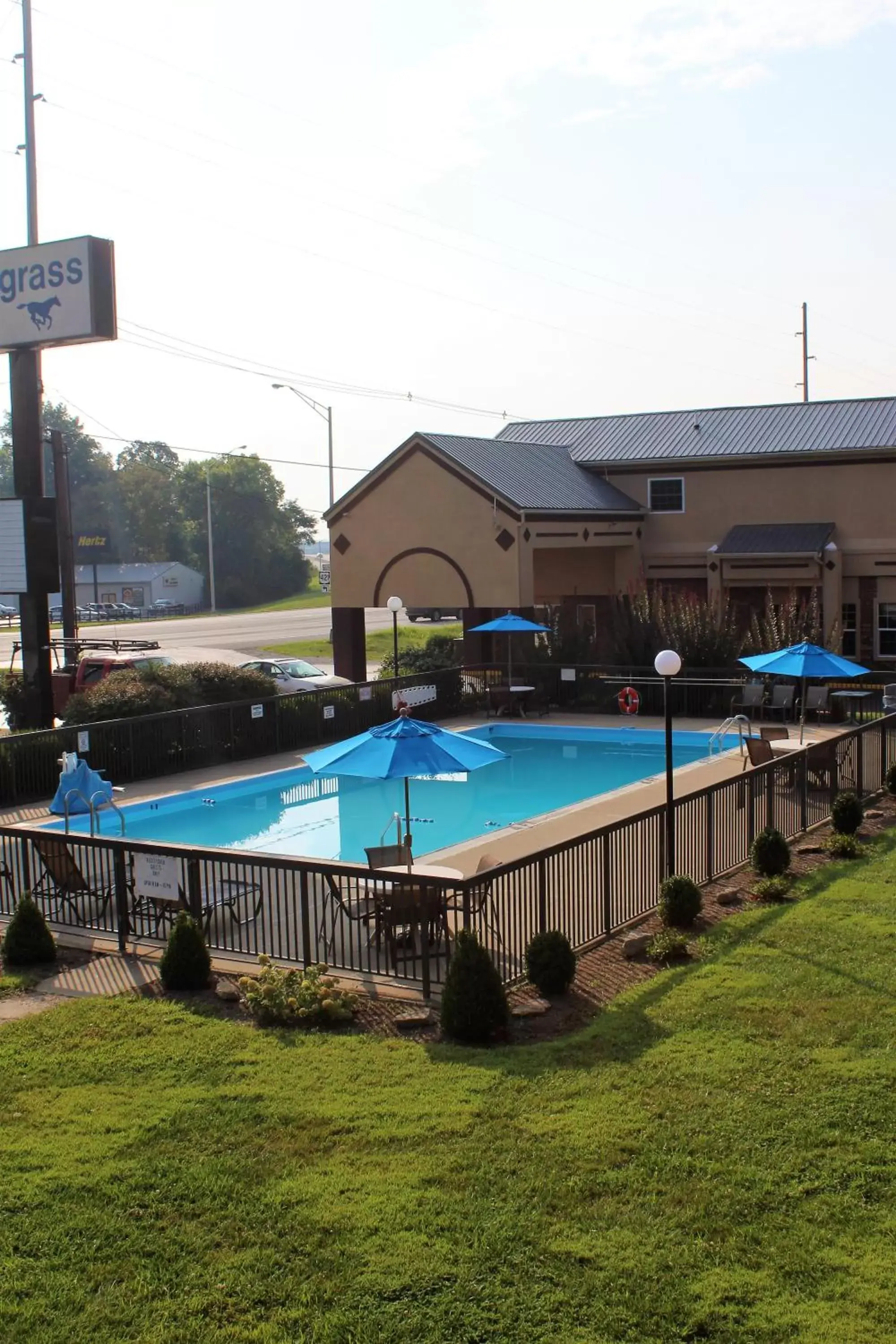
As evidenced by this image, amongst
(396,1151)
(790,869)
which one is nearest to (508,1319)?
(396,1151)

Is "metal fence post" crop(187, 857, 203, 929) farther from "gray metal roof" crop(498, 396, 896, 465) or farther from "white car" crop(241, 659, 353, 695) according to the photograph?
"gray metal roof" crop(498, 396, 896, 465)

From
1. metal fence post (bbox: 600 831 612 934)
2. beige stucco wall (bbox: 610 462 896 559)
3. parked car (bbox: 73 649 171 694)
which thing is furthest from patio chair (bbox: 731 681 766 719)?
metal fence post (bbox: 600 831 612 934)

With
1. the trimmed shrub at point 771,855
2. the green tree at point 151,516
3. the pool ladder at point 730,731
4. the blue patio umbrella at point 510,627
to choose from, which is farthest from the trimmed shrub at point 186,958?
the green tree at point 151,516

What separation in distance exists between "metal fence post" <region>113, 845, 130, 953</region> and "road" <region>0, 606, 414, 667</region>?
3334cm

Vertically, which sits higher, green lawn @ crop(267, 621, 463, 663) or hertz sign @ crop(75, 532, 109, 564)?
hertz sign @ crop(75, 532, 109, 564)

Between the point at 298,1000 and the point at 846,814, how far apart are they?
8.01 meters

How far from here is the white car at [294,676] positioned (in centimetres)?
3023

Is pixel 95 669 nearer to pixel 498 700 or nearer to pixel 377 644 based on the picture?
pixel 498 700

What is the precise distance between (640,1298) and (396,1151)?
1948 mm

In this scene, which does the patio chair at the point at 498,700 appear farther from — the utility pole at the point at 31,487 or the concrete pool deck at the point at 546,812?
the utility pole at the point at 31,487

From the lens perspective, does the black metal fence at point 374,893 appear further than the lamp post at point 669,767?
No

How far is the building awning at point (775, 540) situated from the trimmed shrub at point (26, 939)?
990 inches

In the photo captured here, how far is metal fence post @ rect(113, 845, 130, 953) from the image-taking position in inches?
471

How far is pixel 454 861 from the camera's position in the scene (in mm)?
15883
